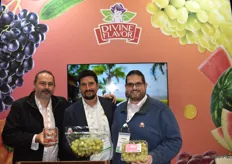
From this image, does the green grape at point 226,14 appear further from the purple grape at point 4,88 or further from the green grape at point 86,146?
the purple grape at point 4,88

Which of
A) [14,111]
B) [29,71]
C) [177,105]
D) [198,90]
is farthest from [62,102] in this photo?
[198,90]

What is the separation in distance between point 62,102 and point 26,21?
1.19 m

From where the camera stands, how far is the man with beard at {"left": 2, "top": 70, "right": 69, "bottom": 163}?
283 cm

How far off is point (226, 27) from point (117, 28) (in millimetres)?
1345

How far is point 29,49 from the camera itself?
366 centimetres

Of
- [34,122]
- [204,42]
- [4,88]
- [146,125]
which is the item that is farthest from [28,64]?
[204,42]

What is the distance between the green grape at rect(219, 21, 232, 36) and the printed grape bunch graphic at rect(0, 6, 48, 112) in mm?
2164

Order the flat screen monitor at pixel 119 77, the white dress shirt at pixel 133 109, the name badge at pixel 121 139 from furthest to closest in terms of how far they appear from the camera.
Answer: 1. the flat screen monitor at pixel 119 77
2. the white dress shirt at pixel 133 109
3. the name badge at pixel 121 139

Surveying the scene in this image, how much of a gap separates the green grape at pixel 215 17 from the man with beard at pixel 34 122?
2.09 meters

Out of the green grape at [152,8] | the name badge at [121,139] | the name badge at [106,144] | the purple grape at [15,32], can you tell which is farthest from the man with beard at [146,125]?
the purple grape at [15,32]

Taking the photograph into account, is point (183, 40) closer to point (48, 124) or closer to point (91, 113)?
point (91, 113)

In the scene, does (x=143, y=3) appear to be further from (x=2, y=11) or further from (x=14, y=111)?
(x=14, y=111)

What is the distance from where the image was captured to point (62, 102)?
3.20 m

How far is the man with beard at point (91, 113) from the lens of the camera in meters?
2.94
